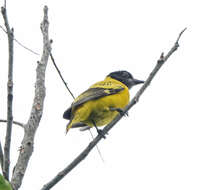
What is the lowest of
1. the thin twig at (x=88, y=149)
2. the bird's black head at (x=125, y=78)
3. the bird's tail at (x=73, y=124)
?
the thin twig at (x=88, y=149)

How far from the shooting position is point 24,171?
2168 millimetres

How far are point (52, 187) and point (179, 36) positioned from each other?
1.37 m

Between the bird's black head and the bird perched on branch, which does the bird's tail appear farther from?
the bird's black head

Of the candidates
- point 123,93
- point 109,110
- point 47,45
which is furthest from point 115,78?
point 47,45

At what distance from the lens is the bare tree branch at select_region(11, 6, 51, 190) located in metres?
2.16

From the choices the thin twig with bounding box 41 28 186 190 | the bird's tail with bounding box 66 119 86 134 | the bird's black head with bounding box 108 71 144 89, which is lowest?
the thin twig with bounding box 41 28 186 190

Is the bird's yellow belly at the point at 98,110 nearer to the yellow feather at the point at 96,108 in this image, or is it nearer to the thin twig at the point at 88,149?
the yellow feather at the point at 96,108

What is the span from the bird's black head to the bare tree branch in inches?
160

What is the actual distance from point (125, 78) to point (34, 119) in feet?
15.5

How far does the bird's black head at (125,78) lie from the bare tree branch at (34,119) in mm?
4076

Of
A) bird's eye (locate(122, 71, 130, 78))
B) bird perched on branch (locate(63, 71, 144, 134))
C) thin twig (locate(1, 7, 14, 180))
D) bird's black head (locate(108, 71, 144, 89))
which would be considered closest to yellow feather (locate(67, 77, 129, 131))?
bird perched on branch (locate(63, 71, 144, 134))

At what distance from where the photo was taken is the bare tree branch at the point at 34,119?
216 centimetres

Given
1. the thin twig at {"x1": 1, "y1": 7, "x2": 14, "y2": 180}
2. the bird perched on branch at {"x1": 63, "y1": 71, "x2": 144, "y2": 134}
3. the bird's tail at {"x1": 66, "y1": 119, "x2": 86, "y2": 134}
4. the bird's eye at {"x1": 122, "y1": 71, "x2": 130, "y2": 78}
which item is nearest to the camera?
the thin twig at {"x1": 1, "y1": 7, "x2": 14, "y2": 180}

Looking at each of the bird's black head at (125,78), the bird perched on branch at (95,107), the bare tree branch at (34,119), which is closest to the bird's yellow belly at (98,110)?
the bird perched on branch at (95,107)
